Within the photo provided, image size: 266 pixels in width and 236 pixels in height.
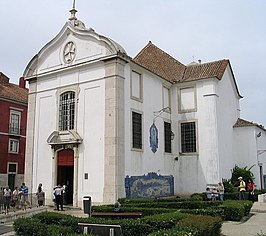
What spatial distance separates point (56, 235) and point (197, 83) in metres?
20.2

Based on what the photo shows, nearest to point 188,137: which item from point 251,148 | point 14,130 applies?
point 251,148

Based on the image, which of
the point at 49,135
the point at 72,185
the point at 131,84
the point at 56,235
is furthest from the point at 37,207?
the point at 56,235

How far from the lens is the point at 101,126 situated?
71.7 feet

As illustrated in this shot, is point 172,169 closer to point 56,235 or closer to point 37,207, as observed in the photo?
point 37,207

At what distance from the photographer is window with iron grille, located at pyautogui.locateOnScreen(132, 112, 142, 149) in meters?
22.9

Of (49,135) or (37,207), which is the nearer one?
Result: (37,207)

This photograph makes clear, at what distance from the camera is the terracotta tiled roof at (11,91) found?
119 ft

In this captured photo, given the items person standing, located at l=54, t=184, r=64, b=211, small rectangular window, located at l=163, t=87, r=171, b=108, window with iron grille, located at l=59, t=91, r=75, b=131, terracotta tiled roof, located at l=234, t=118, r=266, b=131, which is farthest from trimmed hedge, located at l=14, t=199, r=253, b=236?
terracotta tiled roof, located at l=234, t=118, r=266, b=131

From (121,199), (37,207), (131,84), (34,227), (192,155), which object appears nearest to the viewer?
(34,227)

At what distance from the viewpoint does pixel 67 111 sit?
24125 millimetres

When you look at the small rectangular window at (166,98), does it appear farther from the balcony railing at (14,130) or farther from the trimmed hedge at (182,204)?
the balcony railing at (14,130)

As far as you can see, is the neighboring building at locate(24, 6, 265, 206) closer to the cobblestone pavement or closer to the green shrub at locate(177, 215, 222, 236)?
the cobblestone pavement

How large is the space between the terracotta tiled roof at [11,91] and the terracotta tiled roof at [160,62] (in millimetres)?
15107

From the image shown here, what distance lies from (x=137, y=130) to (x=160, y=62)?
9.44 meters
